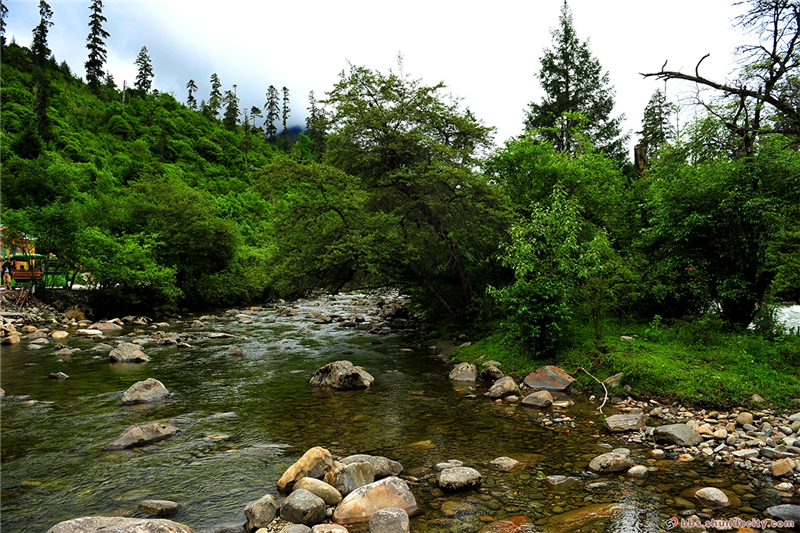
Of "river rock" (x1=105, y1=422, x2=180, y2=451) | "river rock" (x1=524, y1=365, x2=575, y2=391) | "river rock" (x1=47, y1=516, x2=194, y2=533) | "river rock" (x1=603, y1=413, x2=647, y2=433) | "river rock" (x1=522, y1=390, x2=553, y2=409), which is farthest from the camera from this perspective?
"river rock" (x1=524, y1=365, x2=575, y2=391)

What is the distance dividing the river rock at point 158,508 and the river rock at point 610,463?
6.49m

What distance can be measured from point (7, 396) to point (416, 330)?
1763 cm

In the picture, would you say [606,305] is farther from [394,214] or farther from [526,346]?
[394,214]

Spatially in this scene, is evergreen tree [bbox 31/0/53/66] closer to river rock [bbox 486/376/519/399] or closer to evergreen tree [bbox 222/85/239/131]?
evergreen tree [bbox 222/85/239/131]

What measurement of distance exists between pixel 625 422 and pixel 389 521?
234 inches

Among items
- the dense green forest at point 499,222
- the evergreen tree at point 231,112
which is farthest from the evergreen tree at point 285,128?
the dense green forest at point 499,222

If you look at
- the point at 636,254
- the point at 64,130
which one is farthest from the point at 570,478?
the point at 64,130

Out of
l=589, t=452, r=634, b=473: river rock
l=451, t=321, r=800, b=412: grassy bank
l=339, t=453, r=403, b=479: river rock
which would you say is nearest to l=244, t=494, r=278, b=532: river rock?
l=339, t=453, r=403, b=479: river rock

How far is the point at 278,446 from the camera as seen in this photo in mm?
8461

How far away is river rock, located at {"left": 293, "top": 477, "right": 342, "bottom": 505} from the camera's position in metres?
6.18

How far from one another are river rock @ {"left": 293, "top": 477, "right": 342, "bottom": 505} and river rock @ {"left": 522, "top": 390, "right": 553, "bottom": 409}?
606 centimetres

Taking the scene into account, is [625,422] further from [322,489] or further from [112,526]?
[112,526]

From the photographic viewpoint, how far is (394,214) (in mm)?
18469

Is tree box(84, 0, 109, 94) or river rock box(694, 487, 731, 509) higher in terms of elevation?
tree box(84, 0, 109, 94)
